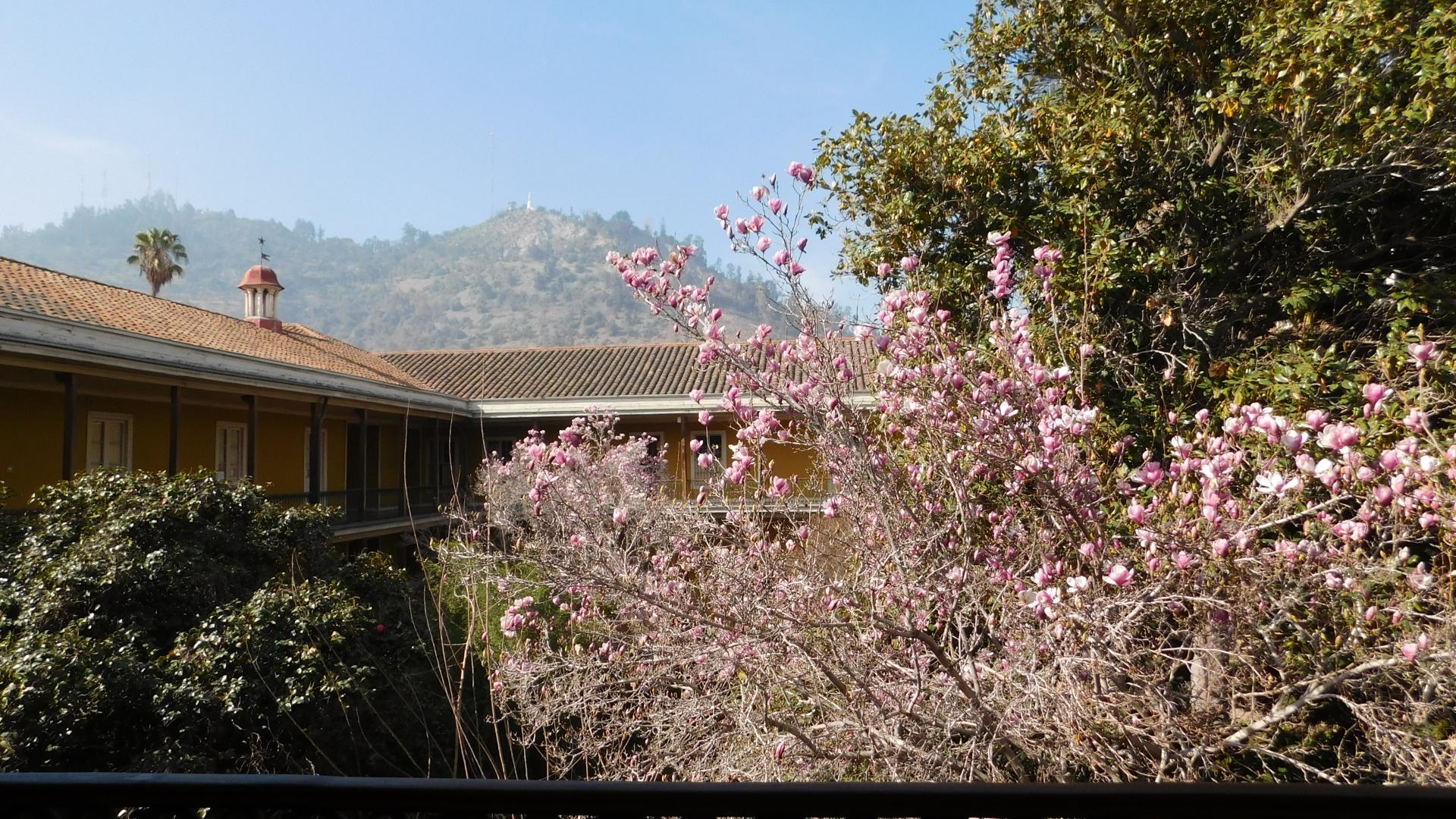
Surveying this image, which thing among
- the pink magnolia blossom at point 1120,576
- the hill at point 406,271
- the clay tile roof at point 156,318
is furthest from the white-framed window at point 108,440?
the hill at point 406,271

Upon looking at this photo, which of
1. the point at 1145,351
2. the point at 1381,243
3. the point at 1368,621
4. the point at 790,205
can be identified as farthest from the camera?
the point at 1381,243

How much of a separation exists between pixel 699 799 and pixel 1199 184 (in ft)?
18.6

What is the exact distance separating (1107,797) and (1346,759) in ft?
12.5

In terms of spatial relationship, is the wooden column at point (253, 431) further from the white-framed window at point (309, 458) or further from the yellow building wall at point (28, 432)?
the white-framed window at point (309, 458)

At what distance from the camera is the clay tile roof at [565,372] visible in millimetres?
17641

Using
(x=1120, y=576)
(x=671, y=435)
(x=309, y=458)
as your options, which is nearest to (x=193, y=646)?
(x=1120, y=576)

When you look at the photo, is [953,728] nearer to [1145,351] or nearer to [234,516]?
[1145,351]

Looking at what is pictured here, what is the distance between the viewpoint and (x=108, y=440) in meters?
11.5

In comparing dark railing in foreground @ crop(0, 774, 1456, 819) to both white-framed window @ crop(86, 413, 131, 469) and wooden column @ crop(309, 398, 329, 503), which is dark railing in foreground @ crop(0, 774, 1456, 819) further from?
wooden column @ crop(309, 398, 329, 503)

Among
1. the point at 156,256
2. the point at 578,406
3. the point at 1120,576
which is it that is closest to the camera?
the point at 1120,576

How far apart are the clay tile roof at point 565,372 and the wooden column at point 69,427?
8.92 metres

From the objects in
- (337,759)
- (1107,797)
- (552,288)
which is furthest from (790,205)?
(552,288)

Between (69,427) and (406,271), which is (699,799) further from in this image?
(406,271)

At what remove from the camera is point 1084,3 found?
5.82 metres
